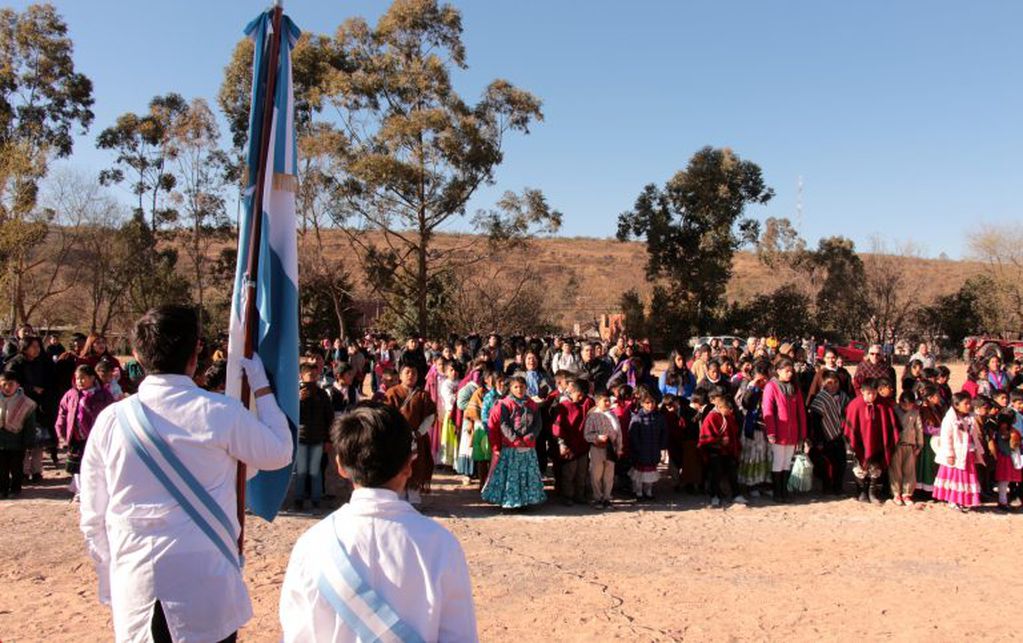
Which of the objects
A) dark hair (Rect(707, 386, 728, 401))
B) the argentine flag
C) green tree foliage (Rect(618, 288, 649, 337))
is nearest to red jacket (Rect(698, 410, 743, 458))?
dark hair (Rect(707, 386, 728, 401))

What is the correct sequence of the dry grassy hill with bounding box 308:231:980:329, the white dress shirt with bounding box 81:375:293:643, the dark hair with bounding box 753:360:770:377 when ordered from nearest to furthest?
A: the white dress shirt with bounding box 81:375:293:643 < the dark hair with bounding box 753:360:770:377 < the dry grassy hill with bounding box 308:231:980:329

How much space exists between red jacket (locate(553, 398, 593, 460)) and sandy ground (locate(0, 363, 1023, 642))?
67 centimetres

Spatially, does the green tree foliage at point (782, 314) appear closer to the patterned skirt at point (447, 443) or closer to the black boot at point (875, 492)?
the black boot at point (875, 492)

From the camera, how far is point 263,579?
5758 mm

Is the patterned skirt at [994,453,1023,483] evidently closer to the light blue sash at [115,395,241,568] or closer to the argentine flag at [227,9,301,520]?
the argentine flag at [227,9,301,520]

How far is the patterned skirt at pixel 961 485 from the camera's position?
817 centimetres

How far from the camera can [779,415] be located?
28.0 ft

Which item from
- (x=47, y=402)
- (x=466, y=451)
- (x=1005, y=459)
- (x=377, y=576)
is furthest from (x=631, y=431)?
(x=377, y=576)

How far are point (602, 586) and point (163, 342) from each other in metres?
4.23

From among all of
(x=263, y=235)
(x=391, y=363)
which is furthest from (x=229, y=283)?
(x=263, y=235)

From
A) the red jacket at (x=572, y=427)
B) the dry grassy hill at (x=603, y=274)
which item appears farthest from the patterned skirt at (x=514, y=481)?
the dry grassy hill at (x=603, y=274)

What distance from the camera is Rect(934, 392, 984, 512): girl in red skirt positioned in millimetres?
8172

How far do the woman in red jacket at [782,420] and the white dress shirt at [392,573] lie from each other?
7458 mm

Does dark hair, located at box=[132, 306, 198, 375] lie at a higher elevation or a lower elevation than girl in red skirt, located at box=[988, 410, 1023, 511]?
higher
